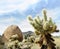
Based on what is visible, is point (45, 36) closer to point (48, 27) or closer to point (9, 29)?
point (48, 27)

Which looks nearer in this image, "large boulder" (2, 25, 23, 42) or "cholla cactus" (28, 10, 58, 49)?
"cholla cactus" (28, 10, 58, 49)

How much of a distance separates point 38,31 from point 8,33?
22.3 m

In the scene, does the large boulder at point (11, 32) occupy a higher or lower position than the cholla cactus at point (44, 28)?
lower

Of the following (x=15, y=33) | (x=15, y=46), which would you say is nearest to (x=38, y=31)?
(x=15, y=46)

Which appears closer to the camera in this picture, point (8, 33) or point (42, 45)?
point (42, 45)

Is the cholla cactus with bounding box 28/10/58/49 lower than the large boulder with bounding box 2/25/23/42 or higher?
higher

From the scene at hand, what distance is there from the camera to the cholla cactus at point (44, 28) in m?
18.2

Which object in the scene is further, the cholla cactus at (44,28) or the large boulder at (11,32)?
the large boulder at (11,32)

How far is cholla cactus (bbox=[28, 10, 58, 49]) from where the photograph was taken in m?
18.2

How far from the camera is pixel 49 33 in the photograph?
19.3 meters

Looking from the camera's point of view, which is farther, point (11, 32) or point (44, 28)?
point (11, 32)

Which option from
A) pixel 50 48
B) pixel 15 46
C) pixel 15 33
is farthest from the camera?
pixel 15 33

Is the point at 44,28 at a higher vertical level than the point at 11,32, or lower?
higher

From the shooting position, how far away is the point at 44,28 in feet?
60.5
